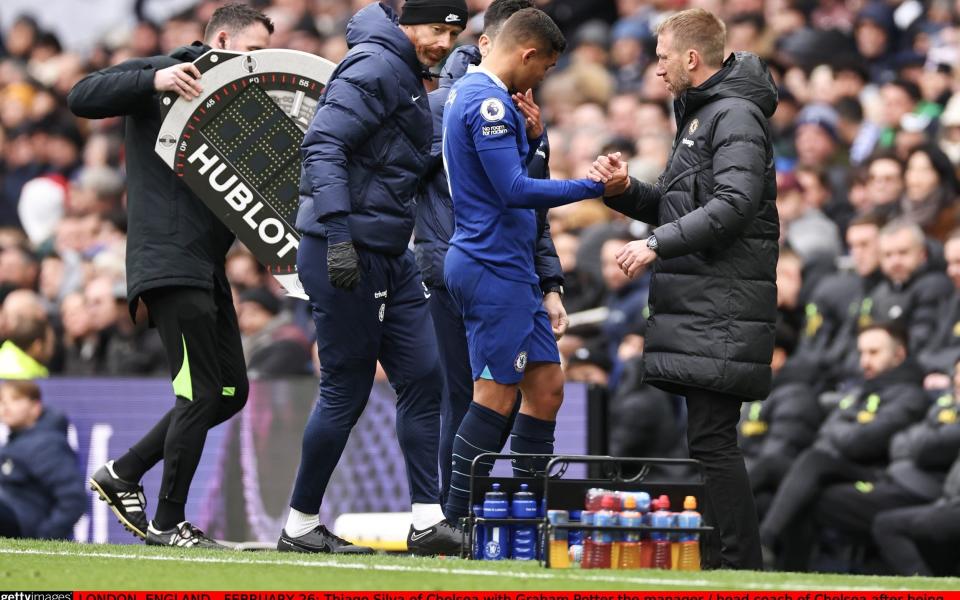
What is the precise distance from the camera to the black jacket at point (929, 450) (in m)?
9.83

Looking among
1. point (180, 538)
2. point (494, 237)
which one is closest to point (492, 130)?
point (494, 237)

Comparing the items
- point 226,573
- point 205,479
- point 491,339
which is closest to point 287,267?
point 491,339

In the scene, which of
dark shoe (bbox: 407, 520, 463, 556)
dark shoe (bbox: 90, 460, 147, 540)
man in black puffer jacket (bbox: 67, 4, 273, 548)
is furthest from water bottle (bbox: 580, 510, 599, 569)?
dark shoe (bbox: 90, 460, 147, 540)

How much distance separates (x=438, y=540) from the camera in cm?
747

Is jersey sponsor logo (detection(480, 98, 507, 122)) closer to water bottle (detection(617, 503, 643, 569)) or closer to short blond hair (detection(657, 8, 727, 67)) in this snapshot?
short blond hair (detection(657, 8, 727, 67))

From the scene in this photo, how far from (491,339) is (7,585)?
207 cm

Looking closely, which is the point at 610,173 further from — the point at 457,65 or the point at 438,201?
the point at 457,65

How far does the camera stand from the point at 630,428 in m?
10.9

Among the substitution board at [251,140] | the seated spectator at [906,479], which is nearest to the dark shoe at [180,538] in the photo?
the substitution board at [251,140]

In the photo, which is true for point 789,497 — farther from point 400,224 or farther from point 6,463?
point 6,463

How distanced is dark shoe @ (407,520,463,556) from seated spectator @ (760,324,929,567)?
3.33 metres

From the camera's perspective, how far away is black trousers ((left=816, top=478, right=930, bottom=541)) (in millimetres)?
10047

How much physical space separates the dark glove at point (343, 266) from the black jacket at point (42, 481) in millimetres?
4069

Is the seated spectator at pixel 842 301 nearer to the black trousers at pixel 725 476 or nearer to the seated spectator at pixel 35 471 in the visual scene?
the black trousers at pixel 725 476
